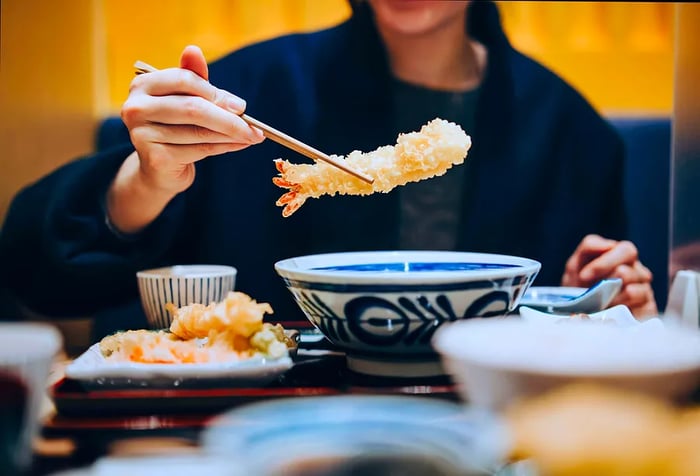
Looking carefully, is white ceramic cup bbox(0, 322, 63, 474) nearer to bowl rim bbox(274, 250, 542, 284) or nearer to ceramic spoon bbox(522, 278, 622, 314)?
bowl rim bbox(274, 250, 542, 284)

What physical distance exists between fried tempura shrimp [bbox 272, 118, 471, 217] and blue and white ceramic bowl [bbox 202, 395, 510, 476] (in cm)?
72

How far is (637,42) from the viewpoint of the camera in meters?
2.29

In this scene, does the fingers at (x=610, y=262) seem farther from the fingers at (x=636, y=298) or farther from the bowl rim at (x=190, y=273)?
the bowl rim at (x=190, y=273)

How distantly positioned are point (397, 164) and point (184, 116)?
429 millimetres

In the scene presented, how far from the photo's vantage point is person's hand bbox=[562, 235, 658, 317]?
1628mm

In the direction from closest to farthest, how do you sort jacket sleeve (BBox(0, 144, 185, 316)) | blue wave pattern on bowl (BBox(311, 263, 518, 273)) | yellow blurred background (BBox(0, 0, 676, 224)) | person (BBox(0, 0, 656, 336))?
blue wave pattern on bowl (BBox(311, 263, 518, 273))
jacket sleeve (BBox(0, 144, 185, 316))
yellow blurred background (BBox(0, 0, 676, 224))
person (BBox(0, 0, 656, 336))

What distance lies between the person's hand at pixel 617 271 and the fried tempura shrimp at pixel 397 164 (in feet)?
2.22

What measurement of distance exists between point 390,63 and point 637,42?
947 mm

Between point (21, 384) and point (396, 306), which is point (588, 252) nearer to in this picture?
point (396, 306)

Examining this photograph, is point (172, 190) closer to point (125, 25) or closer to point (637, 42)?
point (125, 25)

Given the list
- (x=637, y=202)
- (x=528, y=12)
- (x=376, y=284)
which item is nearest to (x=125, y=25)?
(x=528, y=12)

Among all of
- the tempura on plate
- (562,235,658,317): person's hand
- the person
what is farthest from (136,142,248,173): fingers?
(562,235,658,317): person's hand

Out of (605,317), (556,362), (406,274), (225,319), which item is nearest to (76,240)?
(225,319)

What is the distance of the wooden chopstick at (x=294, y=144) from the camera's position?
1.05m
